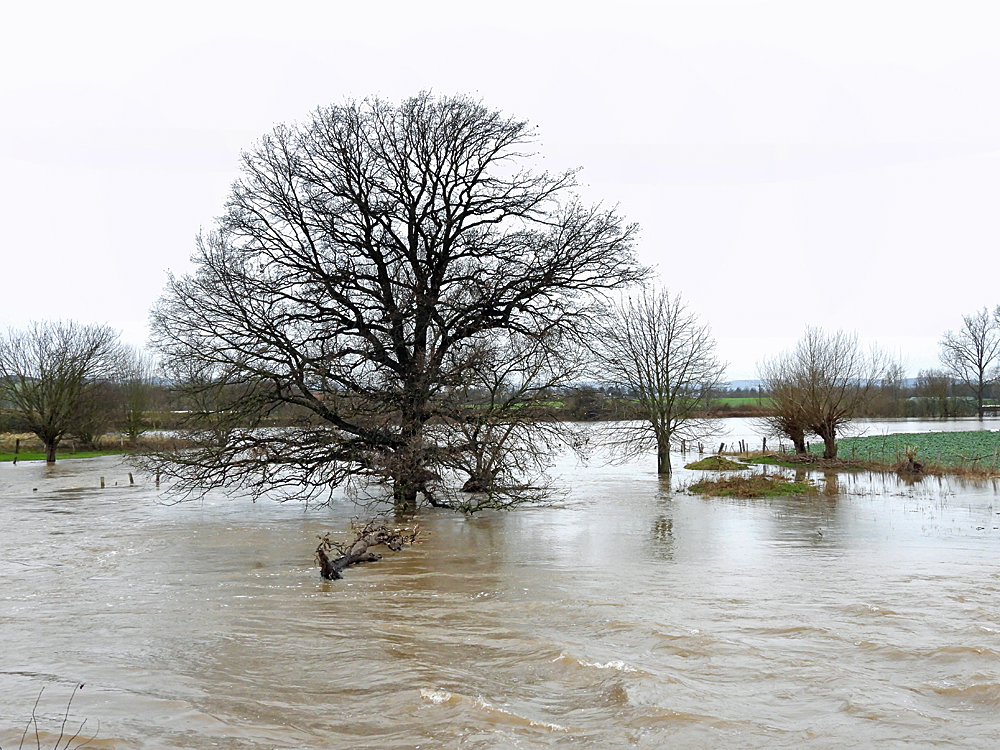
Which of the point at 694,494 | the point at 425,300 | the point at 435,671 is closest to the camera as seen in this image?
the point at 435,671

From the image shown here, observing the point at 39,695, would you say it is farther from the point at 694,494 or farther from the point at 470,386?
the point at 694,494

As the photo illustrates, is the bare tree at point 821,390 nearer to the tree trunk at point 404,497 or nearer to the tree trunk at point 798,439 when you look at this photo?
the tree trunk at point 798,439

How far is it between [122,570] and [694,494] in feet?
61.8

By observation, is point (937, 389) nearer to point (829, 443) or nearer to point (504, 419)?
point (829, 443)

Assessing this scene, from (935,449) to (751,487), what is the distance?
16.7m

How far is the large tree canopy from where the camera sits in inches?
821

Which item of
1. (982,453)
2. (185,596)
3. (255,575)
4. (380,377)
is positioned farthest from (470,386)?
(982,453)

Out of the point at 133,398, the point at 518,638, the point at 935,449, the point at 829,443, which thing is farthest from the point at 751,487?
the point at 133,398

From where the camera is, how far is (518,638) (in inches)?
388

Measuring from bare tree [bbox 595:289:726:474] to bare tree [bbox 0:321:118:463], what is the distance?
3545 cm

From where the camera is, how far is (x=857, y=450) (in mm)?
40688

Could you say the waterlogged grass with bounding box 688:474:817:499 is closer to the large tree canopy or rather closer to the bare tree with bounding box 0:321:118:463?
the large tree canopy

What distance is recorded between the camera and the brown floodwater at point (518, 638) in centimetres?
721

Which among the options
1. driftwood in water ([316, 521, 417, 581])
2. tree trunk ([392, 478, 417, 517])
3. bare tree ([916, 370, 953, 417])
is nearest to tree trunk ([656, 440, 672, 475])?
tree trunk ([392, 478, 417, 517])
